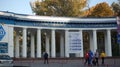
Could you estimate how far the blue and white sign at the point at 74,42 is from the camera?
5575 cm

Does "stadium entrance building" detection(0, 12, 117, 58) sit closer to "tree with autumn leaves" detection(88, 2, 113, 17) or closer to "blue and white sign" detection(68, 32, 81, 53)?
"blue and white sign" detection(68, 32, 81, 53)

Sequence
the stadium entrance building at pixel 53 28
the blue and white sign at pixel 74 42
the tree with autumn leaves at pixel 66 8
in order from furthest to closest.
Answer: the tree with autumn leaves at pixel 66 8 → the blue and white sign at pixel 74 42 → the stadium entrance building at pixel 53 28

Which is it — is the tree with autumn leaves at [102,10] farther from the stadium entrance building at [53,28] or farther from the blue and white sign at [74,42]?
the blue and white sign at [74,42]

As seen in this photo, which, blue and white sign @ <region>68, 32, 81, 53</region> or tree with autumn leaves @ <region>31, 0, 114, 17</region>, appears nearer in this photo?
blue and white sign @ <region>68, 32, 81, 53</region>

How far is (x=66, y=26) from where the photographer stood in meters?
60.8

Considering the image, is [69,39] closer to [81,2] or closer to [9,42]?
[9,42]

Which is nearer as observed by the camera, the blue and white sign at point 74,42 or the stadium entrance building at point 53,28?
the stadium entrance building at point 53,28

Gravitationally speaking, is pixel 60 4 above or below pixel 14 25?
above

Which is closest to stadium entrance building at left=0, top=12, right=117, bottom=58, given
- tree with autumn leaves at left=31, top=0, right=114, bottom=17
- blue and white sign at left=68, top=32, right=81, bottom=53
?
blue and white sign at left=68, top=32, right=81, bottom=53

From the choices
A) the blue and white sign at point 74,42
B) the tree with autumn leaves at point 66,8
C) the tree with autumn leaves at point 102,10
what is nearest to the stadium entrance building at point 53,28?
the blue and white sign at point 74,42

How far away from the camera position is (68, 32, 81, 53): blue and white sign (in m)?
55.8

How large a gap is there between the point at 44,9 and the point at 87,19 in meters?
20.8

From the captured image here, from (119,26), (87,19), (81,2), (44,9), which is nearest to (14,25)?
(87,19)

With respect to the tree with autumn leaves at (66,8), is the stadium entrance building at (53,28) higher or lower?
lower
